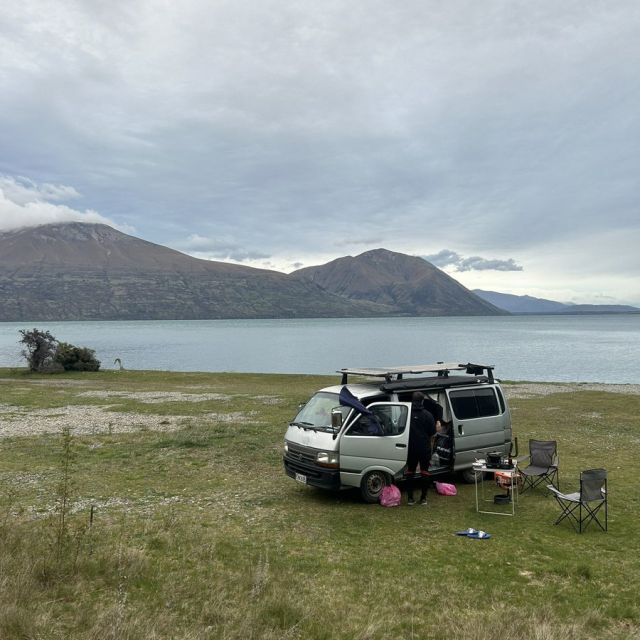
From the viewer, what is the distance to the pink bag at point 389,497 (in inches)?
461

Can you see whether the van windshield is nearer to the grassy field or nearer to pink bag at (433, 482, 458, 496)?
the grassy field

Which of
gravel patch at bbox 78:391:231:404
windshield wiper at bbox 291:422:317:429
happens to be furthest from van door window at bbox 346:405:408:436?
gravel patch at bbox 78:391:231:404

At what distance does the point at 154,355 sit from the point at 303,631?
91.3 meters

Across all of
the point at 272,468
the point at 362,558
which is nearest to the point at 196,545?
the point at 362,558

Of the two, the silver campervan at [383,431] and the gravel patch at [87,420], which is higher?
the silver campervan at [383,431]

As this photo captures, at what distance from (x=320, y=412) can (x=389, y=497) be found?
8.52 feet

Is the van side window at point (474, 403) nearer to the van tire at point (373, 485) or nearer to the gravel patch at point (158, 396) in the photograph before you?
the van tire at point (373, 485)

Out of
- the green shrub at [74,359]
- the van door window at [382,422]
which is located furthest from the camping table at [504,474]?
the green shrub at [74,359]

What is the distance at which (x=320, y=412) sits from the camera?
12.8m

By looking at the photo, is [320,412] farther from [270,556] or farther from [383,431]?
[270,556]

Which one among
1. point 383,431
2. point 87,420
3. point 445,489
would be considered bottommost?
point 87,420

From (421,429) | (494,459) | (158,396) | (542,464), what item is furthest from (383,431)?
(158,396)

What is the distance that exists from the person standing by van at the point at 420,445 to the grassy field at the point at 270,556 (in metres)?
0.64

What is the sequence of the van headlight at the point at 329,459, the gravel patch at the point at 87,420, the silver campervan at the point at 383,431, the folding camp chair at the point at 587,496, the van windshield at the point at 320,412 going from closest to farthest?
the folding camp chair at the point at 587,496 → the van headlight at the point at 329,459 → the silver campervan at the point at 383,431 → the van windshield at the point at 320,412 → the gravel patch at the point at 87,420
